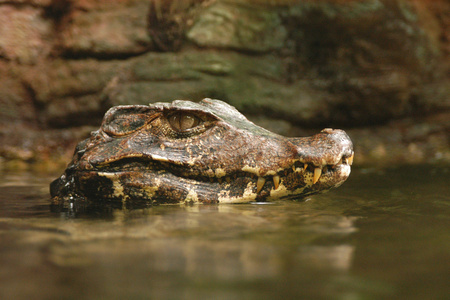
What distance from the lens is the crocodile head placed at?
2.61 m

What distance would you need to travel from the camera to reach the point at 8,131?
22.0 feet

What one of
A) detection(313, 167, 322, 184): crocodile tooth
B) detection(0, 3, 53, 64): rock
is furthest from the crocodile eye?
detection(0, 3, 53, 64): rock

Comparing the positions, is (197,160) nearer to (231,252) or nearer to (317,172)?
(317,172)

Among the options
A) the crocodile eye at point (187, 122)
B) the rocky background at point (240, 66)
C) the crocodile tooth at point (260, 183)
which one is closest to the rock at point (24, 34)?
the rocky background at point (240, 66)

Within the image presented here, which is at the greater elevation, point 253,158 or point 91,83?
point 91,83

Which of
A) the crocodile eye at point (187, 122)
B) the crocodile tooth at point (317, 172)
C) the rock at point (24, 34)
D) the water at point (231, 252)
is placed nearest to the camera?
the water at point (231, 252)

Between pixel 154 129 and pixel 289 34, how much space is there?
490 cm

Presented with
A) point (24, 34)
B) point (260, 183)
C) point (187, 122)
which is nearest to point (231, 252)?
point (260, 183)

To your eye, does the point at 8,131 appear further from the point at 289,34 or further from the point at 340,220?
the point at 340,220

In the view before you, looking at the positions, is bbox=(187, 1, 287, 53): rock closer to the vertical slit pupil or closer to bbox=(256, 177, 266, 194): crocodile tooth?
the vertical slit pupil

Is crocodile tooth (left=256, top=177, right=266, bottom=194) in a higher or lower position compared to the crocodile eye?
lower

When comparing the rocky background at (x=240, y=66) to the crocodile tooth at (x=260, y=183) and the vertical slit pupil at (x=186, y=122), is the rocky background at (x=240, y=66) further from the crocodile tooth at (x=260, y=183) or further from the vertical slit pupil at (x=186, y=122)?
the crocodile tooth at (x=260, y=183)

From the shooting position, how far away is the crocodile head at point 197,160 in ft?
8.55

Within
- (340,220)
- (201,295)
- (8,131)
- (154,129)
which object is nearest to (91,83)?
(8,131)
